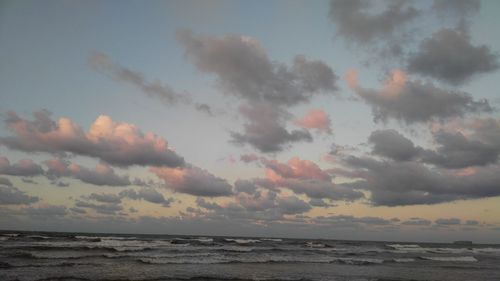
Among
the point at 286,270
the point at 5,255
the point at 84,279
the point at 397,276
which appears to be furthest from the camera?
the point at 5,255

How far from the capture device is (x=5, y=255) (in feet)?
129

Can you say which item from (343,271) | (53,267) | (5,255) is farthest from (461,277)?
(5,255)

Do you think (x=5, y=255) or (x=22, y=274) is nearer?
(x=22, y=274)

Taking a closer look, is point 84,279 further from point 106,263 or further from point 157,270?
point 106,263

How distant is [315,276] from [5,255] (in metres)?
31.3

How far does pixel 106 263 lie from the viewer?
35.7m

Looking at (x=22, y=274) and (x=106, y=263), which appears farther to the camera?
(x=106, y=263)

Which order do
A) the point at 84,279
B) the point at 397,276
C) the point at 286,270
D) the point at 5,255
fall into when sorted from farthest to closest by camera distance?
1. the point at 5,255
2. the point at 286,270
3. the point at 397,276
4. the point at 84,279

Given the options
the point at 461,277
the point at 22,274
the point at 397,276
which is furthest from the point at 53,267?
the point at 461,277

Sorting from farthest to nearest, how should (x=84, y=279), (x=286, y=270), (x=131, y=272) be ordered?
1. (x=286, y=270)
2. (x=131, y=272)
3. (x=84, y=279)

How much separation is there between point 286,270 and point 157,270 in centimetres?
1160

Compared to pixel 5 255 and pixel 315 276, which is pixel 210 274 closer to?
pixel 315 276

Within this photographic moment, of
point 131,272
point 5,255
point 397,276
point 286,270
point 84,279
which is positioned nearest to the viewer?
point 84,279

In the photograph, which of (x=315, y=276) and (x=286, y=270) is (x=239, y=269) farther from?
(x=315, y=276)
